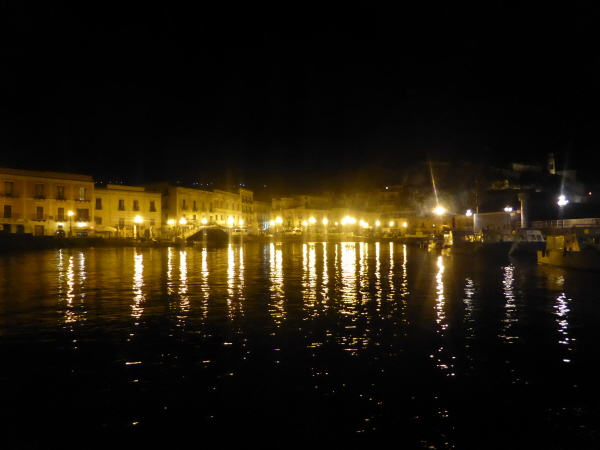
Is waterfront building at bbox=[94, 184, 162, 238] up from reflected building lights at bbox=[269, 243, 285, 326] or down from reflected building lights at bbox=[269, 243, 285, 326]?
up

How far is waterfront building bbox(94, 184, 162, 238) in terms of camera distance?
57.7 meters

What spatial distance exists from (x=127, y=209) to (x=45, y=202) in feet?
34.8

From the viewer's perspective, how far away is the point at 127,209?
198 ft

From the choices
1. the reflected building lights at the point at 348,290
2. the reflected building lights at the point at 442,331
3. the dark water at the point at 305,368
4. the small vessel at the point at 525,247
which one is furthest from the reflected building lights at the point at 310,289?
the small vessel at the point at 525,247

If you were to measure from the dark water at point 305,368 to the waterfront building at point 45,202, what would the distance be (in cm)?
4179

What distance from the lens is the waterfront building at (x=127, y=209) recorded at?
2271 inches

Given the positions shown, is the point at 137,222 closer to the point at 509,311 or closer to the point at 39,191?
the point at 39,191

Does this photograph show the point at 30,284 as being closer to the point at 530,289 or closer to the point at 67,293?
the point at 67,293

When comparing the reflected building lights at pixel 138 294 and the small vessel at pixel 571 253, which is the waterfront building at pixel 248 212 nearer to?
the small vessel at pixel 571 253

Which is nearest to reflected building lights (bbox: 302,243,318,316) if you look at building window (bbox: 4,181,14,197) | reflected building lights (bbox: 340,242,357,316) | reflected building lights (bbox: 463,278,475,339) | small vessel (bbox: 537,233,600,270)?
reflected building lights (bbox: 340,242,357,316)

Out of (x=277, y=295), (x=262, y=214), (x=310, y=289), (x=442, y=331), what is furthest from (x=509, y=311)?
(x=262, y=214)

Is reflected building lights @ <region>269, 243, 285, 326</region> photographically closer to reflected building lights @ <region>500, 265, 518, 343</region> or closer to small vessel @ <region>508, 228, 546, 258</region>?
reflected building lights @ <region>500, 265, 518, 343</region>

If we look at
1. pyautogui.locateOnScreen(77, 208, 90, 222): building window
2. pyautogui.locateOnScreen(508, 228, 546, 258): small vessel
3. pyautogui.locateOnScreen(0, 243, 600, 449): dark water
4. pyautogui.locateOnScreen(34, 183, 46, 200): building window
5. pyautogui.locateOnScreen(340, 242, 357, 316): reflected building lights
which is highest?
pyautogui.locateOnScreen(34, 183, 46, 200): building window

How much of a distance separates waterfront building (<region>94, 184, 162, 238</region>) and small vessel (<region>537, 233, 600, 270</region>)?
1678 inches
